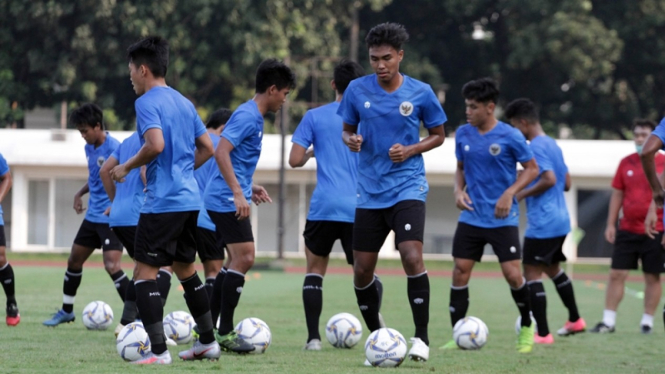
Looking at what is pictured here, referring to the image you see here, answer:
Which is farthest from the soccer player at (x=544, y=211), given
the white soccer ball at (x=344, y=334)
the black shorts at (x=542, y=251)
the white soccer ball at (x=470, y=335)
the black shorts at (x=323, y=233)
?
the black shorts at (x=323, y=233)

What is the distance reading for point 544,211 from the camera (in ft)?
37.1

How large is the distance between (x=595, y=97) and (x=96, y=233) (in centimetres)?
3730

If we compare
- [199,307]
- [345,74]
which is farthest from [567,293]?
[199,307]

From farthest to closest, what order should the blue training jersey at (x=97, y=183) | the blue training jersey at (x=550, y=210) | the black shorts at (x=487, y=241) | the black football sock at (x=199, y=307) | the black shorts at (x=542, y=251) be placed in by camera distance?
the blue training jersey at (x=550, y=210)
the black shorts at (x=542, y=251)
the blue training jersey at (x=97, y=183)
the black shorts at (x=487, y=241)
the black football sock at (x=199, y=307)

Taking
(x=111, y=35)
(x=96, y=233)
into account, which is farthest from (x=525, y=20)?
(x=96, y=233)

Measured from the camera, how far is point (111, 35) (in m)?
38.6

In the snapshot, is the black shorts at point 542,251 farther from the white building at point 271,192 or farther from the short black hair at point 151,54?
the white building at point 271,192

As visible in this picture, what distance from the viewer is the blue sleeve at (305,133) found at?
8.96 meters

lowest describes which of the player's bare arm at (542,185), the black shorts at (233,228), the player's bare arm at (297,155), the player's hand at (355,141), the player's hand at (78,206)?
the player's hand at (78,206)

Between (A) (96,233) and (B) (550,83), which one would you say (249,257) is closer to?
(A) (96,233)

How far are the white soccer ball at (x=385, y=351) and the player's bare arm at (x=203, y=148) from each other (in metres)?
1.75

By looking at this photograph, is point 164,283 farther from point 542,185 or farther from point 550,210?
point 550,210

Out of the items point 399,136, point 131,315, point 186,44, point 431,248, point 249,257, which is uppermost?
point 186,44

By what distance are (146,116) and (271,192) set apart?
29638 mm
